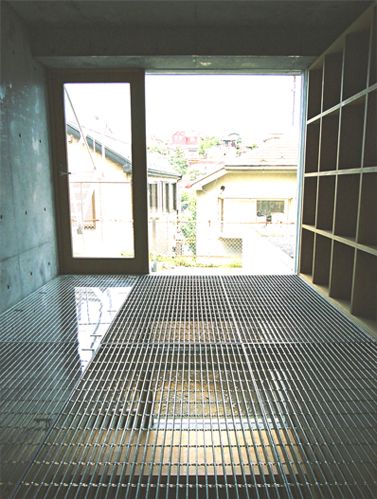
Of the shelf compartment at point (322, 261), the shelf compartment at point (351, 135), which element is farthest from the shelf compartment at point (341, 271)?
the shelf compartment at point (351, 135)

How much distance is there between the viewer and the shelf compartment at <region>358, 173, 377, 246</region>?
7.74 ft

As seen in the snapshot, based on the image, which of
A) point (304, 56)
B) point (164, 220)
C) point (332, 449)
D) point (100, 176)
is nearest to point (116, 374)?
point (332, 449)

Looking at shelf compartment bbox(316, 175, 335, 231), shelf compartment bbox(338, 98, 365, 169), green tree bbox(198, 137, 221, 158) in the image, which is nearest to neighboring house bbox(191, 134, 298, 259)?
green tree bbox(198, 137, 221, 158)

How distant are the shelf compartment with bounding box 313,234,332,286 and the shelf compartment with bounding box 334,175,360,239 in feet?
1.43

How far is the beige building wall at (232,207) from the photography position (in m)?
6.00

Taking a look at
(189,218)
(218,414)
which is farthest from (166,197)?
(218,414)

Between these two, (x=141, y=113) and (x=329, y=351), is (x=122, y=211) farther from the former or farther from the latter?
(x=329, y=351)

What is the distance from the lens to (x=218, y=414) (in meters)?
1.45

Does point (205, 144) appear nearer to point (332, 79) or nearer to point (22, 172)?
point (332, 79)

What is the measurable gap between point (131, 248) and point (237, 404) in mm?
2526

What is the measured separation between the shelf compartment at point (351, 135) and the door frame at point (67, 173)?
6.03 ft

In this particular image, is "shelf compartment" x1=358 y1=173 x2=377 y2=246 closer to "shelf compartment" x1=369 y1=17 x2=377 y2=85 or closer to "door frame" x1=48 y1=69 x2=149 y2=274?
"shelf compartment" x1=369 y1=17 x2=377 y2=85

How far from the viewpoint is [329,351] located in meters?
1.95

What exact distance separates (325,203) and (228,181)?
343 centimetres
